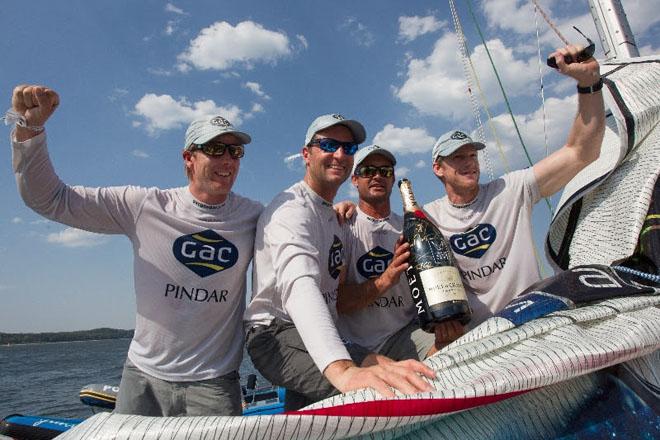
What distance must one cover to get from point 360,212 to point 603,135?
1500 millimetres

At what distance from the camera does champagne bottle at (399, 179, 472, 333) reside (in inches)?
80.3

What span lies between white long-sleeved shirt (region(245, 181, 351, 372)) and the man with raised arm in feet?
0.84

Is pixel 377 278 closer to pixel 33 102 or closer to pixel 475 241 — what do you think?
pixel 475 241

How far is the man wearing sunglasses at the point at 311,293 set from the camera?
1.34 metres

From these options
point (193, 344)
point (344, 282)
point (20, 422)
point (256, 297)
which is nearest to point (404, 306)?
point (344, 282)

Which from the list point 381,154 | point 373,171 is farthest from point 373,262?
point 381,154

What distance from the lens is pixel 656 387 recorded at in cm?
122

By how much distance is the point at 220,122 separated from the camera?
8.34 ft

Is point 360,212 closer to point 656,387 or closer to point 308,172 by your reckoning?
point 308,172

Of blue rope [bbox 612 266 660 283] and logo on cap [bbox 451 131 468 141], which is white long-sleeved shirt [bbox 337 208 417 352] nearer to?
logo on cap [bbox 451 131 468 141]

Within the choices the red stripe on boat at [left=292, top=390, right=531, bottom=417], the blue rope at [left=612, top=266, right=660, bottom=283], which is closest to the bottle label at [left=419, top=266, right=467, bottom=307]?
the blue rope at [left=612, top=266, right=660, bottom=283]

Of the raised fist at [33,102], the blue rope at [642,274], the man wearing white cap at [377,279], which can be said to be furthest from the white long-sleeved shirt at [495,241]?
the raised fist at [33,102]

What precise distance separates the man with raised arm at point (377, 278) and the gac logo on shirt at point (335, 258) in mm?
225

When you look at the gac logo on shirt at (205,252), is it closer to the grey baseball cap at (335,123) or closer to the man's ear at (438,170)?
the grey baseball cap at (335,123)
